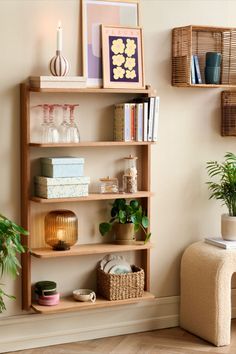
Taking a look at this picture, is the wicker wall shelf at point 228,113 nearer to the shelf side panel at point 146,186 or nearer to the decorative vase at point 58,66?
the shelf side panel at point 146,186

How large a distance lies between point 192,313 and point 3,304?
117 centimetres

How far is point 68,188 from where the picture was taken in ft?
12.2

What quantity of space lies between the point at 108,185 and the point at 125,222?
0.77ft

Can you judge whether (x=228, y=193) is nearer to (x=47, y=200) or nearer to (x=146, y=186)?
(x=146, y=186)

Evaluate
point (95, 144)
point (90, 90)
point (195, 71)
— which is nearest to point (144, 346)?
point (95, 144)

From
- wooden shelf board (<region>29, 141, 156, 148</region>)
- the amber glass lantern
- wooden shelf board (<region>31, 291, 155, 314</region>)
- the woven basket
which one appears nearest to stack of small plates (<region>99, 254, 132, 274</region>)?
the woven basket

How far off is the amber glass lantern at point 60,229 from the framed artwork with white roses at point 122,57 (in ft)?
2.45

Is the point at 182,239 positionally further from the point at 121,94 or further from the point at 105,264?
the point at 121,94

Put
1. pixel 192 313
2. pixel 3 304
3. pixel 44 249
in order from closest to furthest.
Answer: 1. pixel 3 304
2. pixel 44 249
3. pixel 192 313

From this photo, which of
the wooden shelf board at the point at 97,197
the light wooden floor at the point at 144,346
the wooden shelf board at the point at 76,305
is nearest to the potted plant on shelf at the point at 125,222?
the wooden shelf board at the point at 97,197

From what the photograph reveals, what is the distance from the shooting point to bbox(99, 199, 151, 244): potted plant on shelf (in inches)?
157

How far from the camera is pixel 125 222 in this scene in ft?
13.1

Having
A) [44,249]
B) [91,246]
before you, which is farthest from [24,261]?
[91,246]

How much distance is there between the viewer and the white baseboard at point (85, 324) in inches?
152
